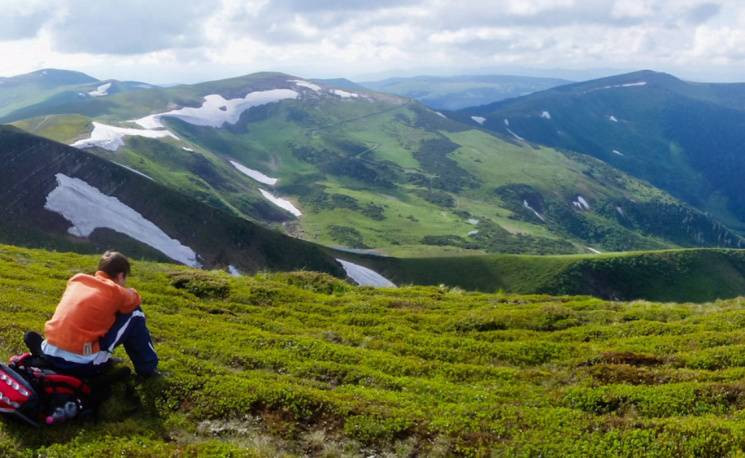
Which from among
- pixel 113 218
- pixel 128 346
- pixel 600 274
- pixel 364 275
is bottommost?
pixel 600 274

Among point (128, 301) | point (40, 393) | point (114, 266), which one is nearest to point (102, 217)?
point (114, 266)

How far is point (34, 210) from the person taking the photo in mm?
90188

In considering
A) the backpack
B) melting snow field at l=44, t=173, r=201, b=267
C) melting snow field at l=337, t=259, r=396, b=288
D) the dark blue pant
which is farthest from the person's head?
melting snow field at l=337, t=259, r=396, b=288

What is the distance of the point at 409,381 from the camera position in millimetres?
15695

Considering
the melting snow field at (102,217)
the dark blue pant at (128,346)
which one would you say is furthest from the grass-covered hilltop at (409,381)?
the melting snow field at (102,217)

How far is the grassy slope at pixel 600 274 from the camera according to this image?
125625 millimetres

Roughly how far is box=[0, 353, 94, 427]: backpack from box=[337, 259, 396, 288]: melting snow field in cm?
8497

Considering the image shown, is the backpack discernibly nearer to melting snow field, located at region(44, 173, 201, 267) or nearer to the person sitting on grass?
the person sitting on grass

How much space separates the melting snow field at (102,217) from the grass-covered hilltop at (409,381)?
68.2m

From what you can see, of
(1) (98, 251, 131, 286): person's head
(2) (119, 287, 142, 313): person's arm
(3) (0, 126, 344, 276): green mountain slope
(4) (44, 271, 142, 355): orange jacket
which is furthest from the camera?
(3) (0, 126, 344, 276): green mountain slope

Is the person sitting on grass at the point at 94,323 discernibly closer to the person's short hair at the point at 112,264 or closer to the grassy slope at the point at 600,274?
the person's short hair at the point at 112,264

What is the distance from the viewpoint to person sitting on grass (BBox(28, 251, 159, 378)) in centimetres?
1230

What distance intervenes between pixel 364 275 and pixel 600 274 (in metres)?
74.4

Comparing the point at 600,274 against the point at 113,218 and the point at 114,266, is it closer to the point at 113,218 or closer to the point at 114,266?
the point at 113,218
